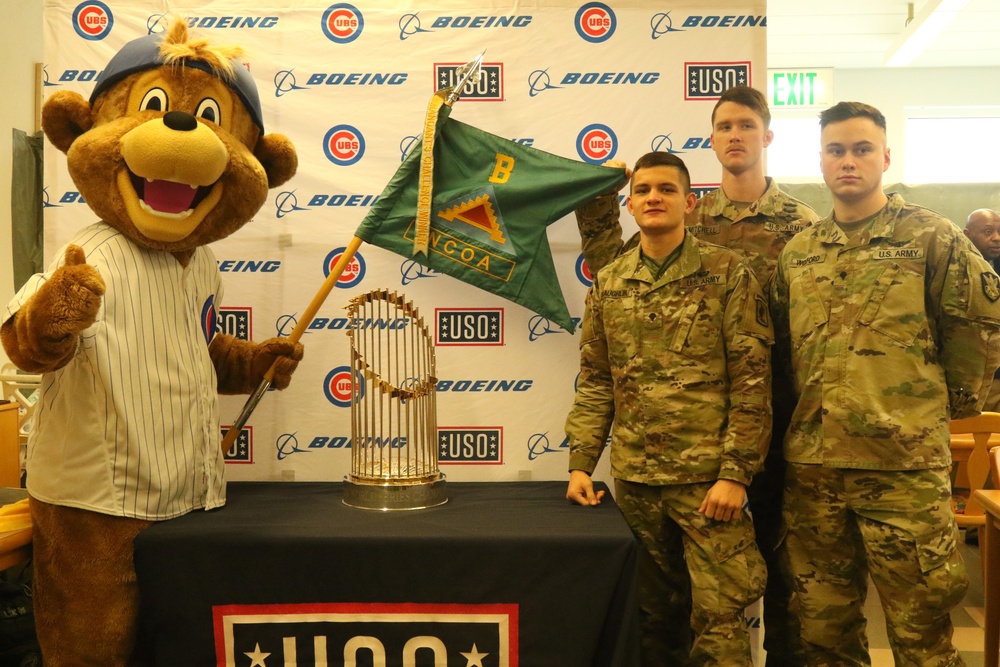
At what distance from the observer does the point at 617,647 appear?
2.10 metres

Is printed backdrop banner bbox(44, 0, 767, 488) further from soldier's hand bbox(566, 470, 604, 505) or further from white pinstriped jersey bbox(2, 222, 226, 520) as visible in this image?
white pinstriped jersey bbox(2, 222, 226, 520)

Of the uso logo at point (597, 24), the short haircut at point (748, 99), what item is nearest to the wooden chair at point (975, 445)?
the short haircut at point (748, 99)

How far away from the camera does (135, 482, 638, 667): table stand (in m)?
2.11

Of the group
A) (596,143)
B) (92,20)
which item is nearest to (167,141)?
(92,20)

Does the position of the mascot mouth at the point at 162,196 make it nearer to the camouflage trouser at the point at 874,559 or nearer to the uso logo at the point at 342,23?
the uso logo at the point at 342,23

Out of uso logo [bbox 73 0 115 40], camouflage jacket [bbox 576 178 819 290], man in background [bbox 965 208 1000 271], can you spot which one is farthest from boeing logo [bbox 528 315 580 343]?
man in background [bbox 965 208 1000 271]

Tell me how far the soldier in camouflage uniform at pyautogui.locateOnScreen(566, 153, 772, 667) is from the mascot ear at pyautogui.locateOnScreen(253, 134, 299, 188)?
1037 millimetres

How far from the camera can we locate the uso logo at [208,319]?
2480mm

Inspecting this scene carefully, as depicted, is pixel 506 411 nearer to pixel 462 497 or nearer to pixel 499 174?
pixel 462 497

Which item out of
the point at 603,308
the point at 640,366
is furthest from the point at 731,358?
the point at 603,308

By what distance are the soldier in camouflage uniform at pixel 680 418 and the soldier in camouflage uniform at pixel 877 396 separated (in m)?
0.15

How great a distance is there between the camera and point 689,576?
2418 mm

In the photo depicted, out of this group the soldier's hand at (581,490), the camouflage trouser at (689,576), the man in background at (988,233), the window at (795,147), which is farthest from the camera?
the window at (795,147)

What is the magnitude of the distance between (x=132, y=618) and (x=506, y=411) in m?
1.37
